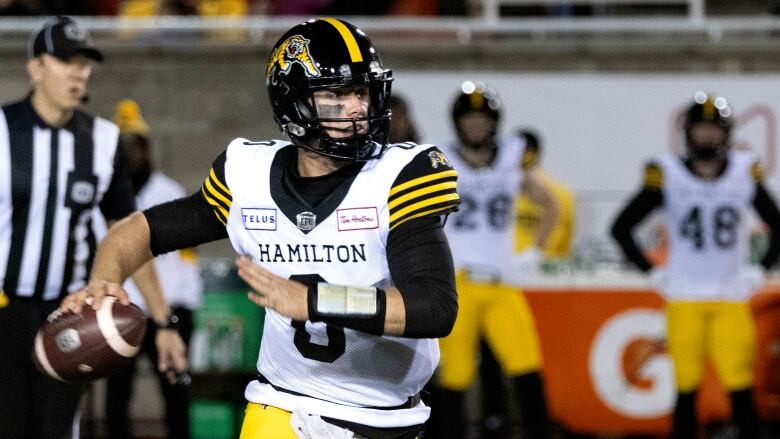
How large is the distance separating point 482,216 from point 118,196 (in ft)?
8.86

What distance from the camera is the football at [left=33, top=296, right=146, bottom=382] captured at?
11.0ft

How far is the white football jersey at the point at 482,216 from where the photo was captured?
721 cm

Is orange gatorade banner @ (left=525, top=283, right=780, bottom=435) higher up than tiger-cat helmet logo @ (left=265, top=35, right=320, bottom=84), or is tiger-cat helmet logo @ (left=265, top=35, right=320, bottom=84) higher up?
tiger-cat helmet logo @ (left=265, top=35, right=320, bottom=84)

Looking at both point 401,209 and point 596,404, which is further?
point 596,404

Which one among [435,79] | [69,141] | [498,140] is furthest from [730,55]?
Result: [69,141]

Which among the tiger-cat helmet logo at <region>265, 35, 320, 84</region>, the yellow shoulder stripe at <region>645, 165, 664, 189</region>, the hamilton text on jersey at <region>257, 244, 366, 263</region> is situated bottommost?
the yellow shoulder stripe at <region>645, 165, 664, 189</region>

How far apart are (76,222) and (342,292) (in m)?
2.15

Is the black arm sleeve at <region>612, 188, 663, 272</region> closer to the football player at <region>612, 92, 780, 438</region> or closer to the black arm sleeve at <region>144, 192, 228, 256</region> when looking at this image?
the football player at <region>612, 92, 780, 438</region>

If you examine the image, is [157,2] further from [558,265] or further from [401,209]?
[401,209]

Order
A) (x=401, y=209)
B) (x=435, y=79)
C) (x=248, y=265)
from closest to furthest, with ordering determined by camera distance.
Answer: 1. (x=248, y=265)
2. (x=401, y=209)
3. (x=435, y=79)

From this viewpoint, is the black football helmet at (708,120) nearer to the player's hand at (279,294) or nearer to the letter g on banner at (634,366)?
the letter g on banner at (634,366)

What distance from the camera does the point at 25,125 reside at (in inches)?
192

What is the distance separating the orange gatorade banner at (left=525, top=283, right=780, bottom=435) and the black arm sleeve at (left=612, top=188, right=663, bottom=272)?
0.63m

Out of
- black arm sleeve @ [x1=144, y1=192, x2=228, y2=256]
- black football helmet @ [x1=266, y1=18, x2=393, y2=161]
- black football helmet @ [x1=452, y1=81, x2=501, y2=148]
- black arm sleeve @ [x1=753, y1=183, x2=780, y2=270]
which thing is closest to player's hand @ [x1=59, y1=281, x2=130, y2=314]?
black arm sleeve @ [x1=144, y1=192, x2=228, y2=256]
